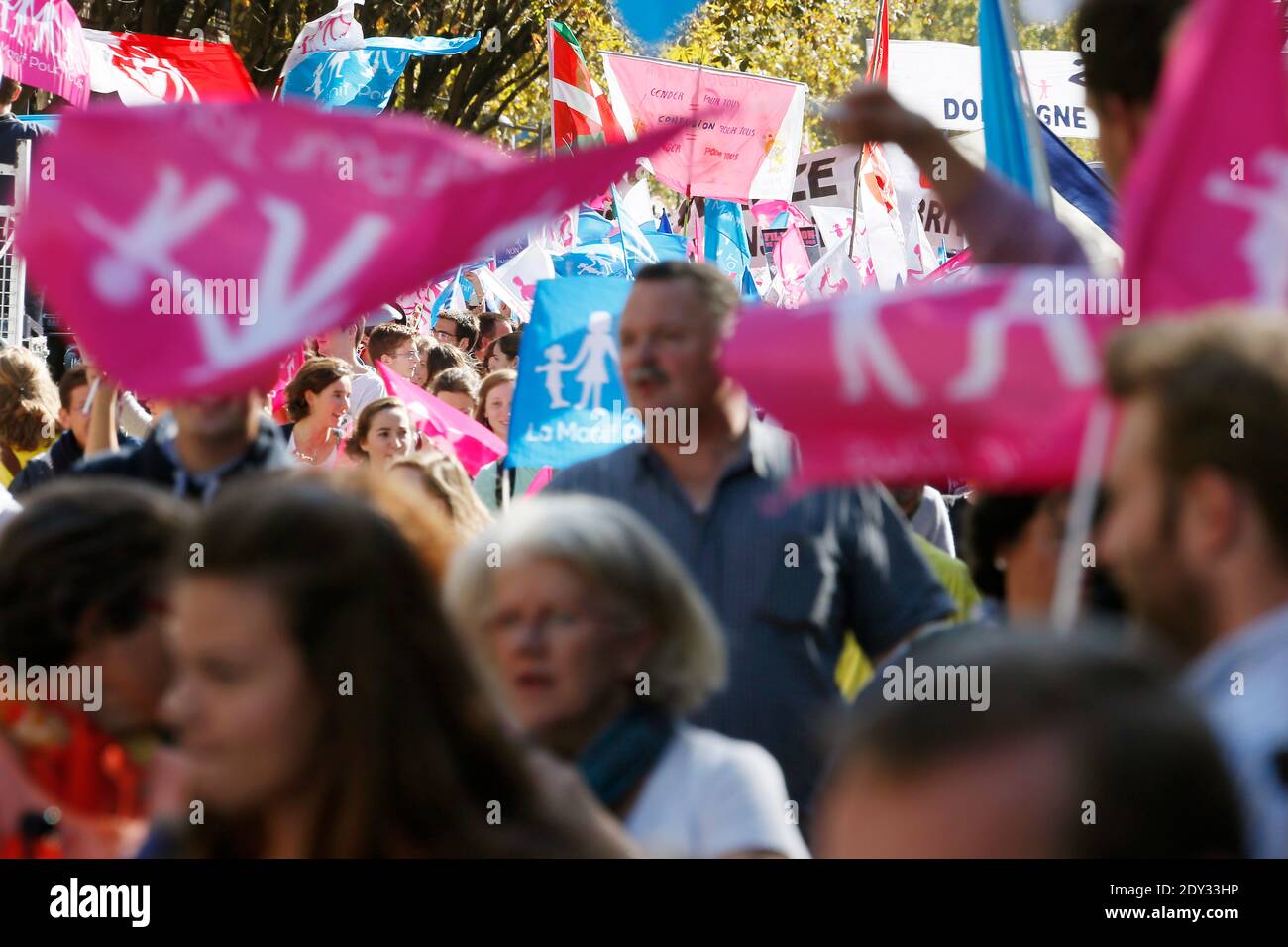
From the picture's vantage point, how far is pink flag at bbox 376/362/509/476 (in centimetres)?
720

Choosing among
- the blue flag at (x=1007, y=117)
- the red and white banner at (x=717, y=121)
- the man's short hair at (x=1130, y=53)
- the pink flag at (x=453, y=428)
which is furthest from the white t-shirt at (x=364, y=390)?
the man's short hair at (x=1130, y=53)

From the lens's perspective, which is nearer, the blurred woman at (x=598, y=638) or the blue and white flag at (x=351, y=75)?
the blurred woman at (x=598, y=638)

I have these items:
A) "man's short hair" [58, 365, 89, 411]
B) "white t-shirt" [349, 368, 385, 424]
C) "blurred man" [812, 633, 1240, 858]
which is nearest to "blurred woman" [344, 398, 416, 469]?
"man's short hair" [58, 365, 89, 411]

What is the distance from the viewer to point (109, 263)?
2.77 meters

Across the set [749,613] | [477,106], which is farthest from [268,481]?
[477,106]

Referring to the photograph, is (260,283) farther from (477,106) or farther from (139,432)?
(477,106)

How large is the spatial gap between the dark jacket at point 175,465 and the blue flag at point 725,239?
11.7 m

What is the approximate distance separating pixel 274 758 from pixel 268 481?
379 millimetres

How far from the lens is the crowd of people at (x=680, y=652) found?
→ 1.47 meters

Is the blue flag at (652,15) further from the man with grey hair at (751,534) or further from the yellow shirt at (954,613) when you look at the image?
the yellow shirt at (954,613)

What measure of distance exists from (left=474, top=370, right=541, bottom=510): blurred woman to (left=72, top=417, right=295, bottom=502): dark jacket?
7.99ft

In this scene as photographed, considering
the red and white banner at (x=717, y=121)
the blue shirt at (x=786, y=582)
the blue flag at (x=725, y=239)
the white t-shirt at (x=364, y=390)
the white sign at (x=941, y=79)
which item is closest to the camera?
the blue shirt at (x=786, y=582)

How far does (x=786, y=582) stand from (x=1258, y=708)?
6.47 ft

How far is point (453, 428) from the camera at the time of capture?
726 cm
